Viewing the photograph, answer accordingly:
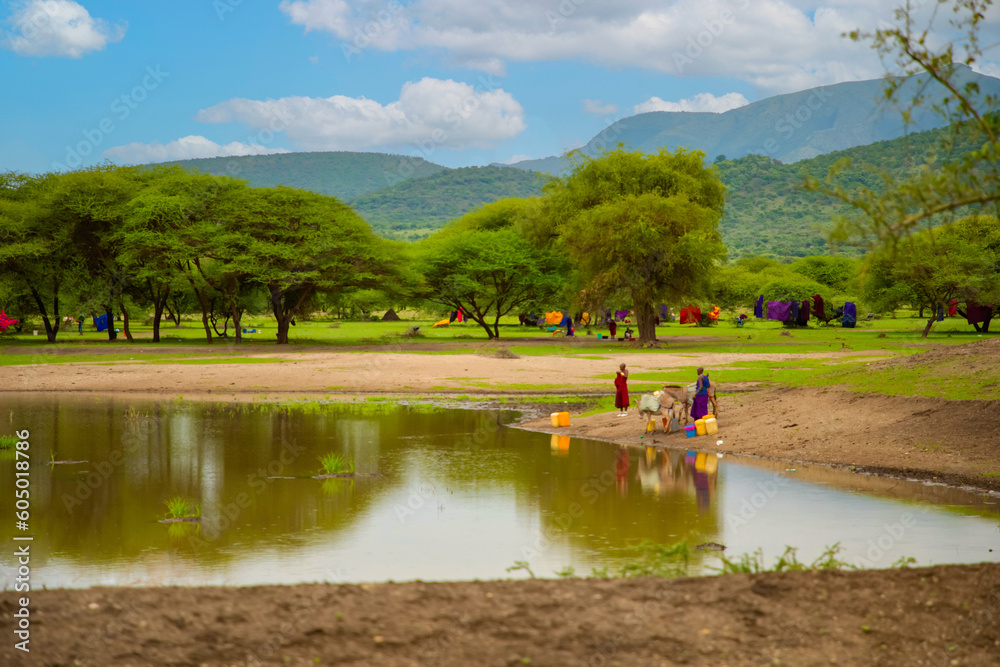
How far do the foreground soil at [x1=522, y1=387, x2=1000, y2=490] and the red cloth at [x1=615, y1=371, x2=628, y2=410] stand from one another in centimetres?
34

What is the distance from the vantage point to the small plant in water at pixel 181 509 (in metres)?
12.8

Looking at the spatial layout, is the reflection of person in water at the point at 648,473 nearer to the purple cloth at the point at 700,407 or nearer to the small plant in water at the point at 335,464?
the purple cloth at the point at 700,407

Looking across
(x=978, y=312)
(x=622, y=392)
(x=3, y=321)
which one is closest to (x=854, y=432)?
(x=622, y=392)

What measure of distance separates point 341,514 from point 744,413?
12750mm

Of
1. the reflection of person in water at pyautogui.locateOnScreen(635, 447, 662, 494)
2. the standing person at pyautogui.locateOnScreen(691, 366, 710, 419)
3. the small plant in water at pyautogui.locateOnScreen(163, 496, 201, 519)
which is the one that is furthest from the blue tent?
the small plant in water at pyautogui.locateOnScreen(163, 496, 201, 519)

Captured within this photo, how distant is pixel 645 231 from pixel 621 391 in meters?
33.1

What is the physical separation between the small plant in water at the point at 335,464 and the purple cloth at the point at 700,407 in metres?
8.61

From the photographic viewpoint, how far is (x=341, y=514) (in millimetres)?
13484

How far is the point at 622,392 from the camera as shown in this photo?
948 inches

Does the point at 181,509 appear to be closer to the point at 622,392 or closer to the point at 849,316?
the point at 622,392

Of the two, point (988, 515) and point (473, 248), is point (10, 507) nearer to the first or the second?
point (988, 515)

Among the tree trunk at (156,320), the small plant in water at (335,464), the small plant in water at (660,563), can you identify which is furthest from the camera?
the tree trunk at (156,320)

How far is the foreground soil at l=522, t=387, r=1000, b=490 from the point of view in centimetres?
1685

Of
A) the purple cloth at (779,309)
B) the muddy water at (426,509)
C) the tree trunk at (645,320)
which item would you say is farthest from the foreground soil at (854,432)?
the purple cloth at (779,309)
